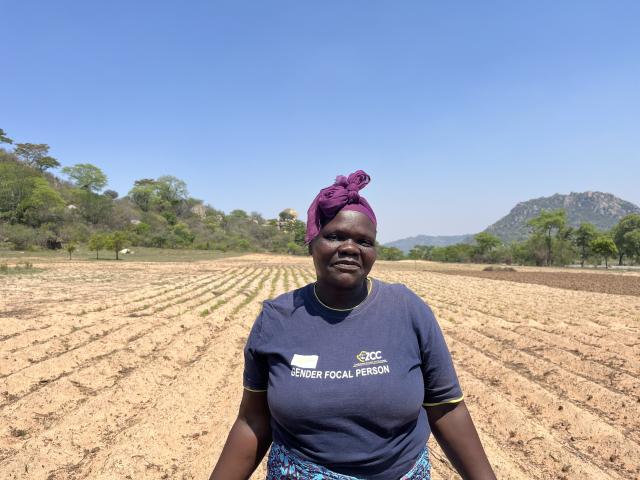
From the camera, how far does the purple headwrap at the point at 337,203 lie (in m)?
1.49

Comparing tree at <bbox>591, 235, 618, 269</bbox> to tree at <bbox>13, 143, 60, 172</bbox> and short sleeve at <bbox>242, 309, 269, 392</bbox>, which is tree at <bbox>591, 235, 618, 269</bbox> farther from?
tree at <bbox>13, 143, 60, 172</bbox>

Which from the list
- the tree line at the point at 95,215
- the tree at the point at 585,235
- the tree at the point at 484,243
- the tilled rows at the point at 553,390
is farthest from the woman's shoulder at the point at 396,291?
the tree at the point at 484,243

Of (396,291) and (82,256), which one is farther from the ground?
(396,291)

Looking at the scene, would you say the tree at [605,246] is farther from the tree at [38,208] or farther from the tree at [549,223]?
the tree at [38,208]

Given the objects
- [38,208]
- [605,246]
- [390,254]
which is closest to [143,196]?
[38,208]

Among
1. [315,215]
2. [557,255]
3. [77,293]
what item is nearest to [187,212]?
[557,255]

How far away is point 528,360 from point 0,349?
8.86 meters

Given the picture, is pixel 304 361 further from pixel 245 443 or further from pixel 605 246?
pixel 605 246

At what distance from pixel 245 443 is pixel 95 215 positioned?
81.3m

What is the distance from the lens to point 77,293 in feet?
48.3

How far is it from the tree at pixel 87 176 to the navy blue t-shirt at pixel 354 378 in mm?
95169

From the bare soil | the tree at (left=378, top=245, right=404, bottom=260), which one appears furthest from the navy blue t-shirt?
the tree at (left=378, top=245, right=404, bottom=260)

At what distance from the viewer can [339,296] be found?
1445 mm

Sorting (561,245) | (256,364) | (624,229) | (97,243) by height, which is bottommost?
(256,364)
